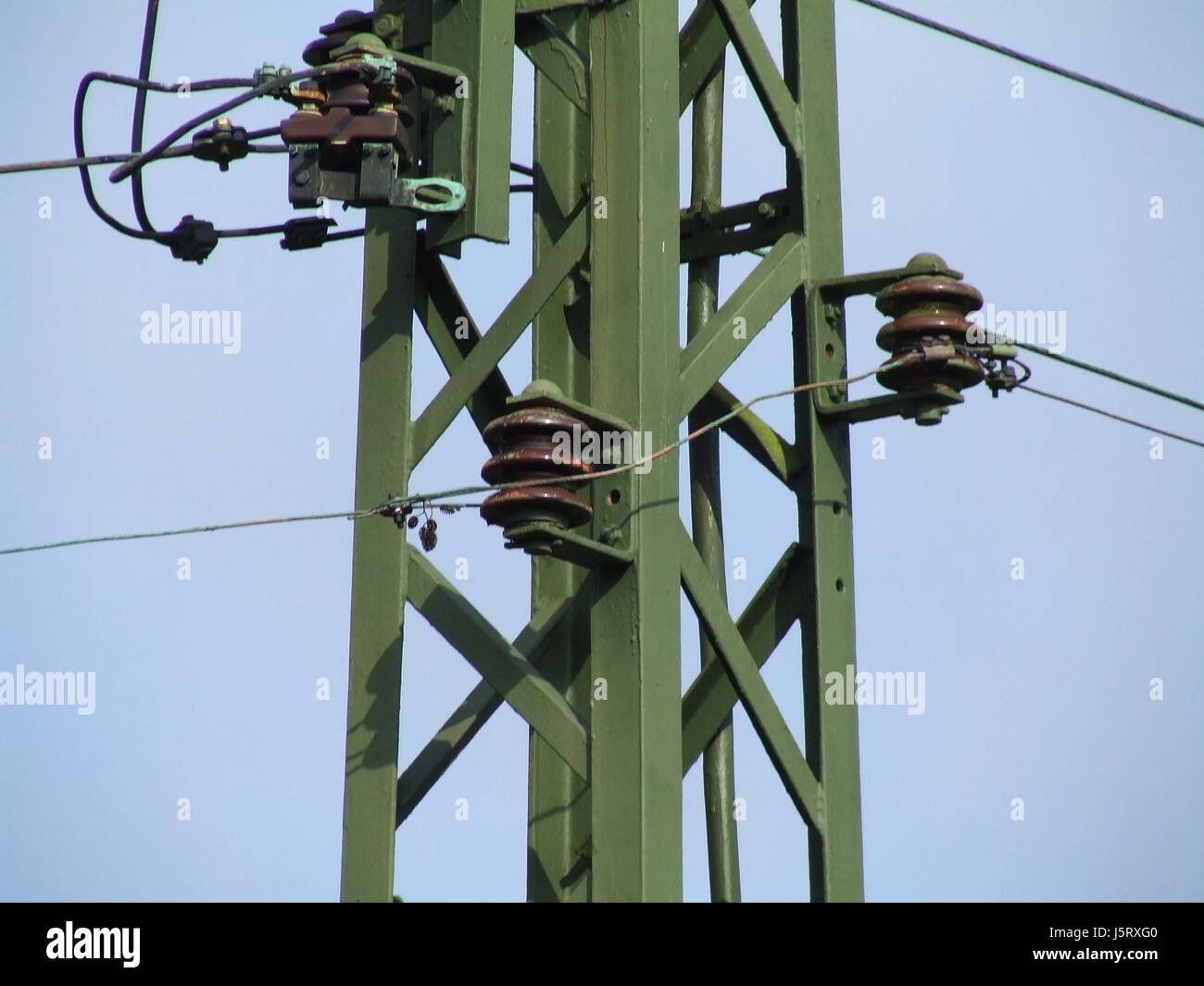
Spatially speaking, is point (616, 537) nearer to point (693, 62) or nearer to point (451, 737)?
point (451, 737)

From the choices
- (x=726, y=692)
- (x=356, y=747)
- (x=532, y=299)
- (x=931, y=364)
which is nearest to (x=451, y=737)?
(x=356, y=747)

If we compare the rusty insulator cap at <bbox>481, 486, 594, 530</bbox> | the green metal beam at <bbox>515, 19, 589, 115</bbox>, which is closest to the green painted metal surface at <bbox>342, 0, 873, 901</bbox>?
the green metal beam at <bbox>515, 19, 589, 115</bbox>

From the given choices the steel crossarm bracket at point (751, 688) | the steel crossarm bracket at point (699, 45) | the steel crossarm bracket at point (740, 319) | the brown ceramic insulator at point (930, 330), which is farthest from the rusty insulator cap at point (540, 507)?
the steel crossarm bracket at point (699, 45)

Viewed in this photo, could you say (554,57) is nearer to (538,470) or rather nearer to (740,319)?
(740,319)

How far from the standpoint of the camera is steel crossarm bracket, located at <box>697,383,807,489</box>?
265 inches

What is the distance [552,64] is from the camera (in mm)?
6594

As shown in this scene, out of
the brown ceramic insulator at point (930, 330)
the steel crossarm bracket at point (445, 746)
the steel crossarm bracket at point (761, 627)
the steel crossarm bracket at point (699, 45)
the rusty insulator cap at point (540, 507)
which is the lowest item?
the steel crossarm bracket at point (445, 746)

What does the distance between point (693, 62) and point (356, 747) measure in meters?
2.26

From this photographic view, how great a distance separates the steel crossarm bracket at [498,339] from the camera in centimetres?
633

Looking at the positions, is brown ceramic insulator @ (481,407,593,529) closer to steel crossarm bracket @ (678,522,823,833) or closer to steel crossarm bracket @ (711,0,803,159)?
steel crossarm bracket @ (678,522,823,833)

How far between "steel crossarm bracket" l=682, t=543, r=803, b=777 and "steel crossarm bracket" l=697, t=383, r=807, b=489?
23cm

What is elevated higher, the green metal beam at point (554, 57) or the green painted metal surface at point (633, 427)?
the green metal beam at point (554, 57)

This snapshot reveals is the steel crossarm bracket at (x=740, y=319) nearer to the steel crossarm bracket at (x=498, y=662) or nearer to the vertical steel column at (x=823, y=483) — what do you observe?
the vertical steel column at (x=823, y=483)

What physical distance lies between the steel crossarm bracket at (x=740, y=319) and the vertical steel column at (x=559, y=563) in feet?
1.70
